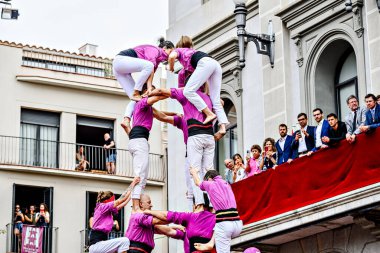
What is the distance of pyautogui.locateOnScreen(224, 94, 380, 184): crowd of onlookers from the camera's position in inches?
974

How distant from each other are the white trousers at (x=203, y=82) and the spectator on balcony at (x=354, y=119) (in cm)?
345

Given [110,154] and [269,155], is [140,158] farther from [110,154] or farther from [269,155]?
[110,154]

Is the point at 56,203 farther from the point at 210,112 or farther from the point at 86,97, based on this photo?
the point at 210,112

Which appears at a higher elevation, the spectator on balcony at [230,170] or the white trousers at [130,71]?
the white trousers at [130,71]

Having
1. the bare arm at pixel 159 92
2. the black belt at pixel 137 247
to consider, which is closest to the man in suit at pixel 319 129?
the bare arm at pixel 159 92

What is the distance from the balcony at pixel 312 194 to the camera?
24.8 meters

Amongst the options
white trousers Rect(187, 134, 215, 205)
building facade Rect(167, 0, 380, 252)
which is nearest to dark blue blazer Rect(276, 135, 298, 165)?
building facade Rect(167, 0, 380, 252)

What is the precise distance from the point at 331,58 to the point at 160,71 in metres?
23.0

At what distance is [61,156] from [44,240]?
3.91 m

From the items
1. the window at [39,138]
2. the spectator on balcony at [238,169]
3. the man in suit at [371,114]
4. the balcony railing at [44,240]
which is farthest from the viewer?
the window at [39,138]

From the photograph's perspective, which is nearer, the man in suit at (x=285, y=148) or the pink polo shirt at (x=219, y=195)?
the pink polo shirt at (x=219, y=195)

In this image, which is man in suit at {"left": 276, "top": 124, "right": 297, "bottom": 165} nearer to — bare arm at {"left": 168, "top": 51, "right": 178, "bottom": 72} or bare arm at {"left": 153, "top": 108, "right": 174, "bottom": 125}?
bare arm at {"left": 153, "top": 108, "right": 174, "bottom": 125}

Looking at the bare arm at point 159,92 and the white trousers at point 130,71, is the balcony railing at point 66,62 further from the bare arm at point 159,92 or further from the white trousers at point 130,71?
the bare arm at point 159,92

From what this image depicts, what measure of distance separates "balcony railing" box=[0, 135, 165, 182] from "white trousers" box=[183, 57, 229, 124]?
26149 mm
